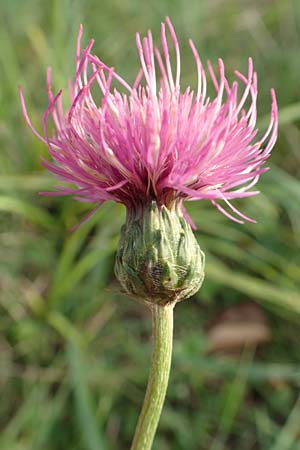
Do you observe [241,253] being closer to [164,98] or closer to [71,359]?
[71,359]

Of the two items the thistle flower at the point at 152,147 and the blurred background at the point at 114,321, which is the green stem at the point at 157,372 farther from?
the blurred background at the point at 114,321

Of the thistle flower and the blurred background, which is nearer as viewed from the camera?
the thistle flower

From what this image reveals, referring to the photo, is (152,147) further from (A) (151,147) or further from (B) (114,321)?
(B) (114,321)

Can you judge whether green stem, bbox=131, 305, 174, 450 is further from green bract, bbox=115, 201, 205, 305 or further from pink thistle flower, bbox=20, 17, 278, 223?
pink thistle flower, bbox=20, 17, 278, 223

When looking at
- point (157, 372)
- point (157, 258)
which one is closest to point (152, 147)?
point (157, 258)

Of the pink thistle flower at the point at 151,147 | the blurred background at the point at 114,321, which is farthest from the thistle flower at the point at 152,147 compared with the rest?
the blurred background at the point at 114,321

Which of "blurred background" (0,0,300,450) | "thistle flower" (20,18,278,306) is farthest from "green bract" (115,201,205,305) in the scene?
"blurred background" (0,0,300,450)
